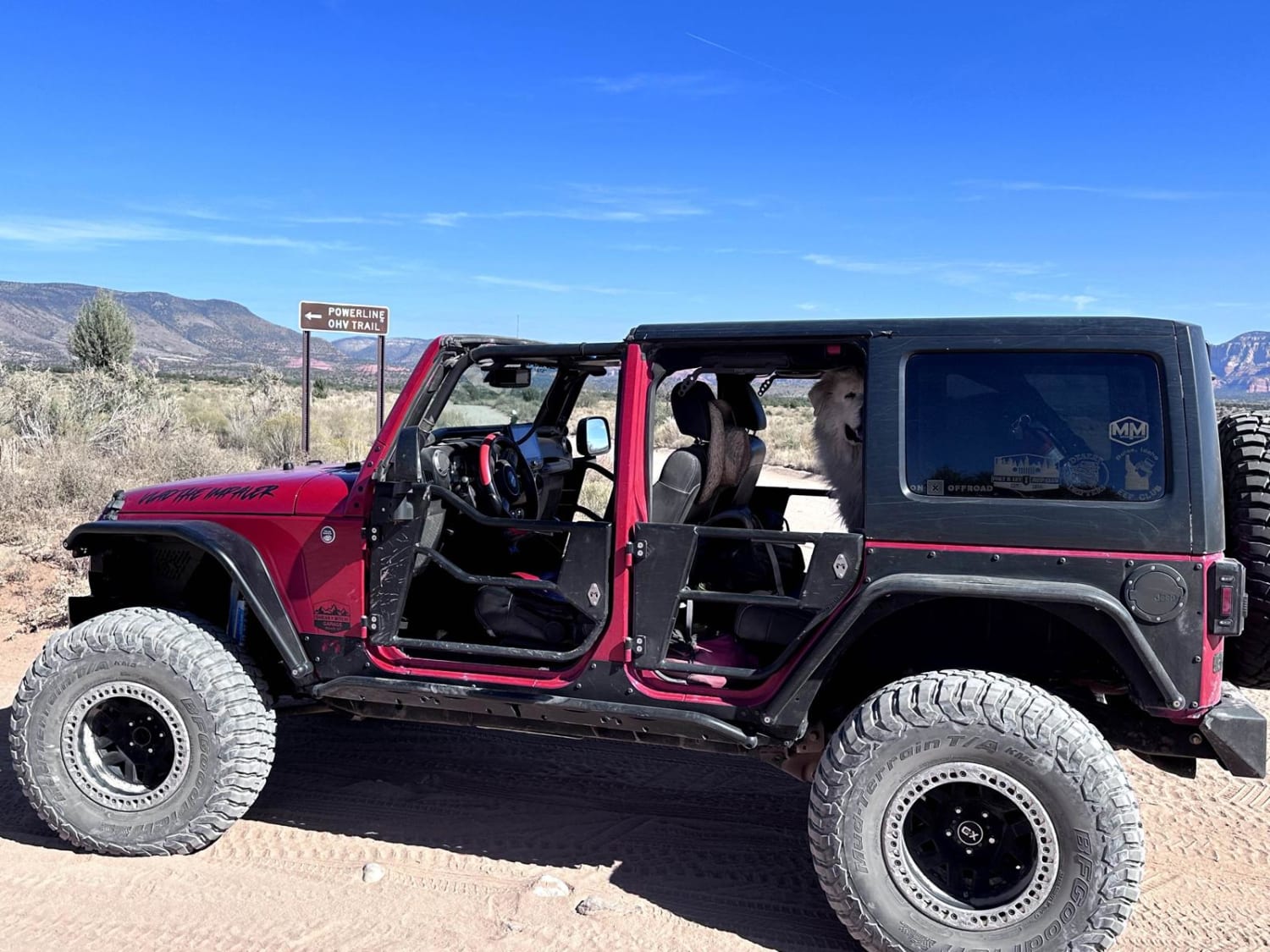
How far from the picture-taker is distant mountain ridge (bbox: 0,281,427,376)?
307 feet

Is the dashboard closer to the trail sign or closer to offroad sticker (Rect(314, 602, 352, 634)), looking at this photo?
offroad sticker (Rect(314, 602, 352, 634))

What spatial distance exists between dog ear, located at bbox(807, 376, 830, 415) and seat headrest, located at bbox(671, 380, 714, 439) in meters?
0.42

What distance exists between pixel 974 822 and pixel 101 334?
29.6 m

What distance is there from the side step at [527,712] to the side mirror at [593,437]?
1262 mm

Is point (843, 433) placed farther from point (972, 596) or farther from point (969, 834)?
point (969, 834)

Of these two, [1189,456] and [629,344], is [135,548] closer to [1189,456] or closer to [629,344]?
[629,344]

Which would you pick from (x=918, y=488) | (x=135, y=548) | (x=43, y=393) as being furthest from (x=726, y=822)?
A: (x=43, y=393)

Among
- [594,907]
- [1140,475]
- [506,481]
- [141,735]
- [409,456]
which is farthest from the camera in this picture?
[506,481]

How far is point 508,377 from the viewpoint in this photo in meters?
4.40

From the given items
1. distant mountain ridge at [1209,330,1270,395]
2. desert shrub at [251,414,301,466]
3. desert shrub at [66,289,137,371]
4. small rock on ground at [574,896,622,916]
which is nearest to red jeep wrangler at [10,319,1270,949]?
small rock on ground at [574,896,622,916]

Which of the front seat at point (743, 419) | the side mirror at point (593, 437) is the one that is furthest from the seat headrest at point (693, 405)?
the side mirror at point (593, 437)

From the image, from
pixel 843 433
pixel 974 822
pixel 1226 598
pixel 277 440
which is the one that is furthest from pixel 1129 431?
pixel 277 440

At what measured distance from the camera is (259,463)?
14734 mm

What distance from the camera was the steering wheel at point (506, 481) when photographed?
420 centimetres
